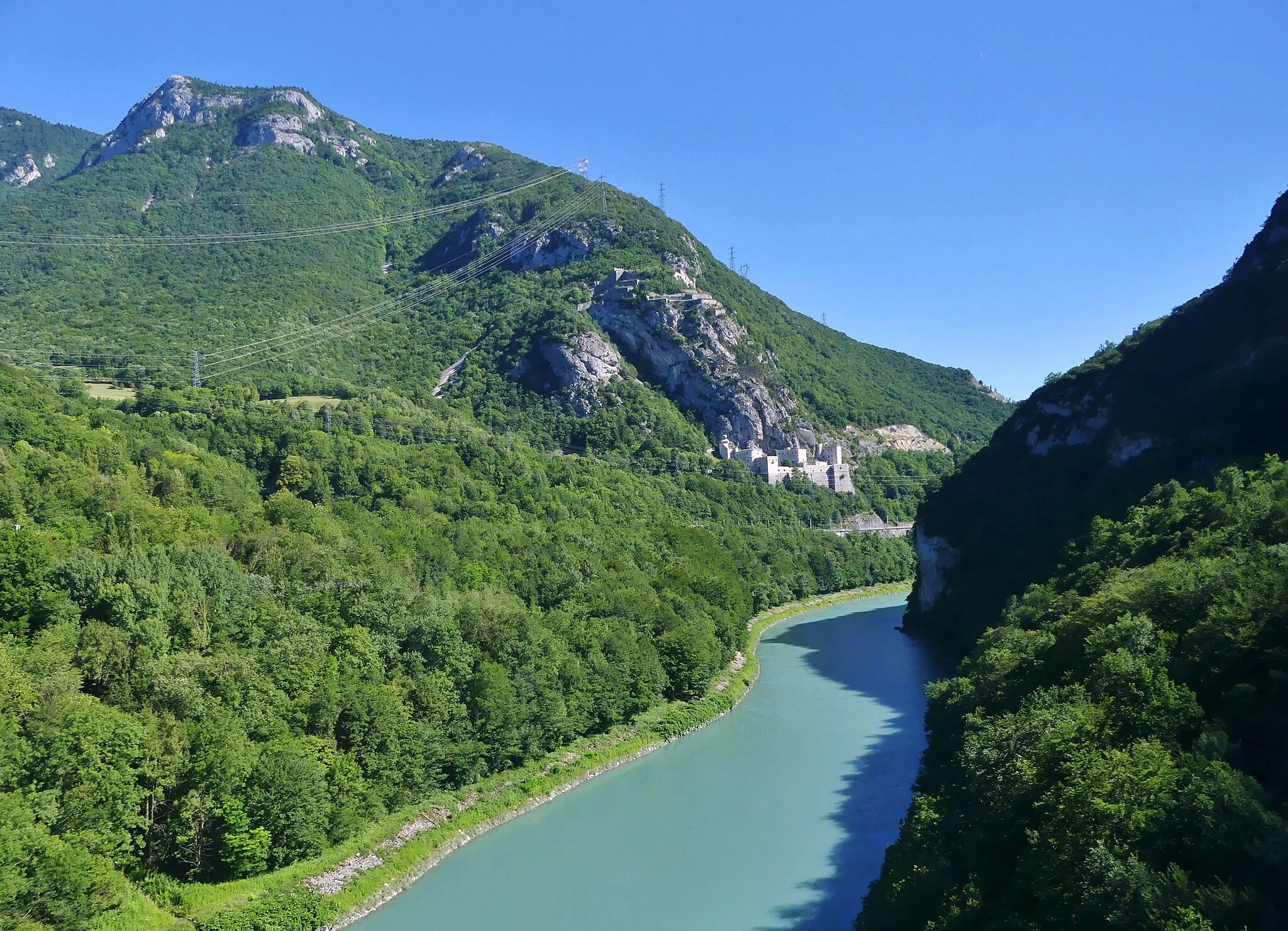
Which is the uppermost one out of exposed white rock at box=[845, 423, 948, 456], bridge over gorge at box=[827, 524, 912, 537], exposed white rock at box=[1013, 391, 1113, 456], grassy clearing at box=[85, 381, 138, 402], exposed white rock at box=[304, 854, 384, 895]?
exposed white rock at box=[845, 423, 948, 456]

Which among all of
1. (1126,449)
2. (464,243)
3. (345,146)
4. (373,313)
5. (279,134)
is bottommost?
(1126,449)

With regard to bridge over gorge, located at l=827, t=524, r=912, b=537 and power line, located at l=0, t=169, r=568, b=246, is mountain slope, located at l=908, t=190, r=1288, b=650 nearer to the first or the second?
bridge over gorge, located at l=827, t=524, r=912, b=537

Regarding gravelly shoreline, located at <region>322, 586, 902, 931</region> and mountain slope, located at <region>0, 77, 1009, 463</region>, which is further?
mountain slope, located at <region>0, 77, 1009, 463</region>

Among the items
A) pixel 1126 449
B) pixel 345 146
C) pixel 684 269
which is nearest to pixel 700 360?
pixel 684 269

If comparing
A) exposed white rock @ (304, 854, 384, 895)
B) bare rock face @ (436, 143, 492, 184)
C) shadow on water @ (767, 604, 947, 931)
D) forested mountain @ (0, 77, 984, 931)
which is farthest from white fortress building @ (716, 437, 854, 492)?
bare rock face @ (436, 143, 492, 184)

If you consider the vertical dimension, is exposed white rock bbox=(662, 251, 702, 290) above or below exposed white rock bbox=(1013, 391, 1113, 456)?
above

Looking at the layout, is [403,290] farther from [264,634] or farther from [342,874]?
[342,874]

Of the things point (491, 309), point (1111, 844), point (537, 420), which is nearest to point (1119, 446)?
point (1111, 844)
